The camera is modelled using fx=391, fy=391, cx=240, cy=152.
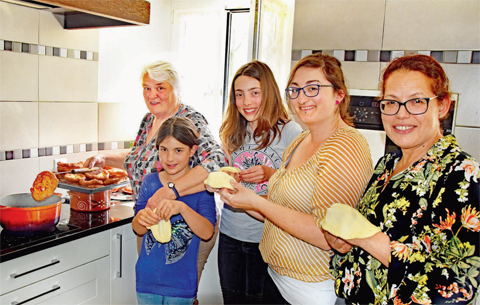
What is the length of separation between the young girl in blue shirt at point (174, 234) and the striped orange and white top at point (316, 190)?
36cm

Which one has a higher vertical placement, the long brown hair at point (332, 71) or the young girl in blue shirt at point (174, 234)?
the long brown hair at point (332, 71)

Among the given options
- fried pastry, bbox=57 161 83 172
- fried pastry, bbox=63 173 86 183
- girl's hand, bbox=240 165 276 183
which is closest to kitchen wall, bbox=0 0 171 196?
fried pastry, bbox=57 161 83 172

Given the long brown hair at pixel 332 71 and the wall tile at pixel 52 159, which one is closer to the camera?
the long brown hair at pixel 332 71

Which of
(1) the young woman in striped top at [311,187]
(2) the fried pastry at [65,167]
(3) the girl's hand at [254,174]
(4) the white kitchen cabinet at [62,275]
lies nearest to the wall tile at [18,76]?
(2) the fried pastry at [65,167]

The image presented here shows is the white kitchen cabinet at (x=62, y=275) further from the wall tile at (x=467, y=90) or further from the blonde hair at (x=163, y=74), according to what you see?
the wall tile at (x=467, y=90)

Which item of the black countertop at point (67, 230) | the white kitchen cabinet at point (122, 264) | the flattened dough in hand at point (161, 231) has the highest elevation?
the flattened dough in hand at point (161, 231)

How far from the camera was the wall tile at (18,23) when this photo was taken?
1.88m

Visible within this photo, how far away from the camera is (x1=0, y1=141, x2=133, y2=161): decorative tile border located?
1966 mm

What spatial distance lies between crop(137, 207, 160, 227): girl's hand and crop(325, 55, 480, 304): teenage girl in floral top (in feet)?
2.21

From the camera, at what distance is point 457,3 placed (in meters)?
1.86

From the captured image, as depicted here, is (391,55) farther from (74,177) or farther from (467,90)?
(74,177)

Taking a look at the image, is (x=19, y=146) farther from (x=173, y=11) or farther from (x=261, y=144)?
(x=173, y=11)

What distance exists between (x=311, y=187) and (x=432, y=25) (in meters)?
1.29

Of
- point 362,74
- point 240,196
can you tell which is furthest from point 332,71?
point 362,74
